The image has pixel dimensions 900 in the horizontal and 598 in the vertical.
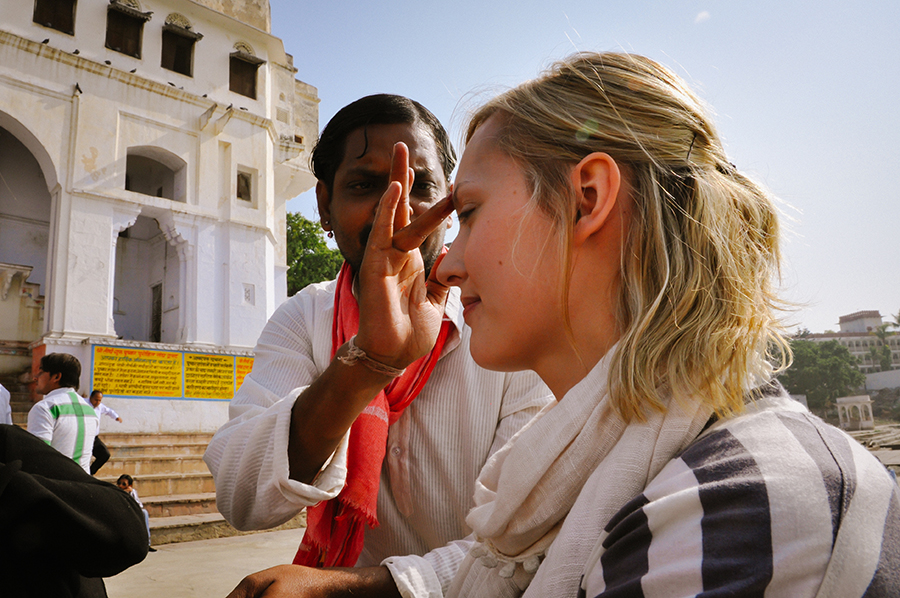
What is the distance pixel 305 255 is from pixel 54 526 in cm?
2420

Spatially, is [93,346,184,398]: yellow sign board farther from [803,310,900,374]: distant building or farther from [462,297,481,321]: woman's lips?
[803,310,900,374]: distant building

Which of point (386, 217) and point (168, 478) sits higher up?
point (386, 217)

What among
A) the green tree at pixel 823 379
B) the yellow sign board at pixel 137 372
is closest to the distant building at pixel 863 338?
the green tree at pixel 823 379

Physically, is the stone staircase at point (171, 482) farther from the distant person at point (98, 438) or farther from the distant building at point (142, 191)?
the distant building at point (142, 191)

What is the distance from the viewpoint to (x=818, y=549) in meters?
0.64

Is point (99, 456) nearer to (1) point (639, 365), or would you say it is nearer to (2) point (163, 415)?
(2) point (163, 415)

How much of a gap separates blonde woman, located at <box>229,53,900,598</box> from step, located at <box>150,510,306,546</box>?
7.38m

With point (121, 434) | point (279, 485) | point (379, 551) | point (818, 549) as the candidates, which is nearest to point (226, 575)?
point (379, 551)

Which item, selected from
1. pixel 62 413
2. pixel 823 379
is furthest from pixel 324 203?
pixel 823 379

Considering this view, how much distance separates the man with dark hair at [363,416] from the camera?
4.92 feet

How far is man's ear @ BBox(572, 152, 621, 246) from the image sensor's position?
1.05 metres

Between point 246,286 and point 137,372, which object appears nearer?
point 137,372

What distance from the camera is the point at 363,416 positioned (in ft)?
5.45

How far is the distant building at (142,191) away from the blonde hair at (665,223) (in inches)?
508
